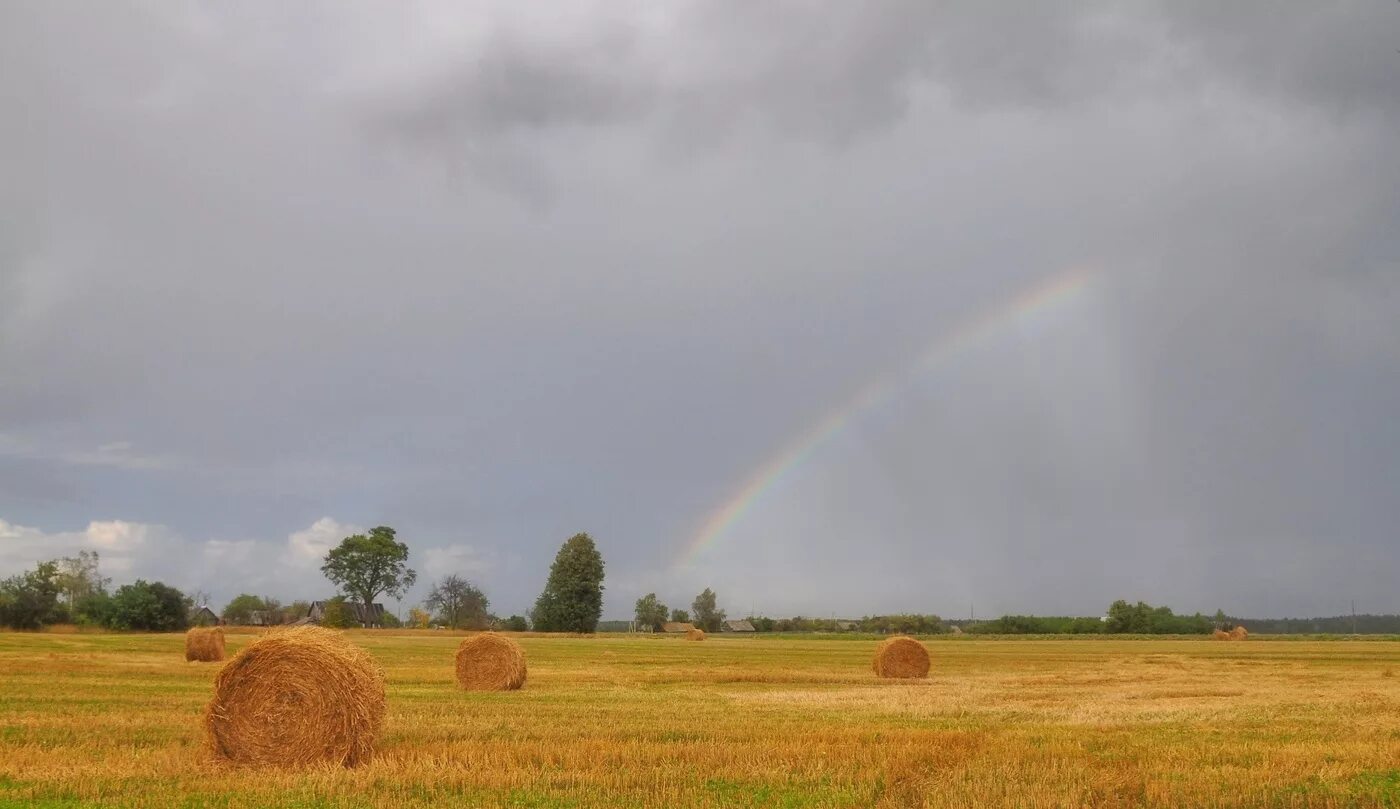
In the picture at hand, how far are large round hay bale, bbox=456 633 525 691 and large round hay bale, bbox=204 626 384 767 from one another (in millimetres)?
12751

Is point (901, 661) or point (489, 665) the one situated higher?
point (489, 665)

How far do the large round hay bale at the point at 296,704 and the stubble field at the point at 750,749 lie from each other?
0.46 m

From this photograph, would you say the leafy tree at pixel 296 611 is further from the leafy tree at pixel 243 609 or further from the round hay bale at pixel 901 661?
the round hay bale at pixel 901 661

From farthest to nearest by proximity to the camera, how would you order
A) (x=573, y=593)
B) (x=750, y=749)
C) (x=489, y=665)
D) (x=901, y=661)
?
(x=573, y=593), (x=901, y=661), (x=489, y=665), (x=750, y=749)

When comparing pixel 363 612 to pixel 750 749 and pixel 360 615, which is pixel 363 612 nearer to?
pixel 360 615

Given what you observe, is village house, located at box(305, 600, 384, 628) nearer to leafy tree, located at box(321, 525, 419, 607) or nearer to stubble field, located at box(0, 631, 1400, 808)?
leafy tree, located at box(321, 525, 419, 607)

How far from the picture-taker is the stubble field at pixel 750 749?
10758 mm

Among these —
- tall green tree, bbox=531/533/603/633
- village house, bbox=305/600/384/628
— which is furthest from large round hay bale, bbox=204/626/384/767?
village house, bbox=305/600/384/628

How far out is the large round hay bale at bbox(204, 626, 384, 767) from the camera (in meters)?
14.1

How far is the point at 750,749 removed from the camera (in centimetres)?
1359

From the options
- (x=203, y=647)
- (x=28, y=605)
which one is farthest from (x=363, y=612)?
(x=203, y=647)

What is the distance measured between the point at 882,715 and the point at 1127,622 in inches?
5091

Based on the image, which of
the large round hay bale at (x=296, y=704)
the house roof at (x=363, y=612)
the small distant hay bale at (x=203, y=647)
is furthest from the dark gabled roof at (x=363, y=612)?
the large round hay bale at (x=296, y=704)

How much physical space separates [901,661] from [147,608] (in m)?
86.5
